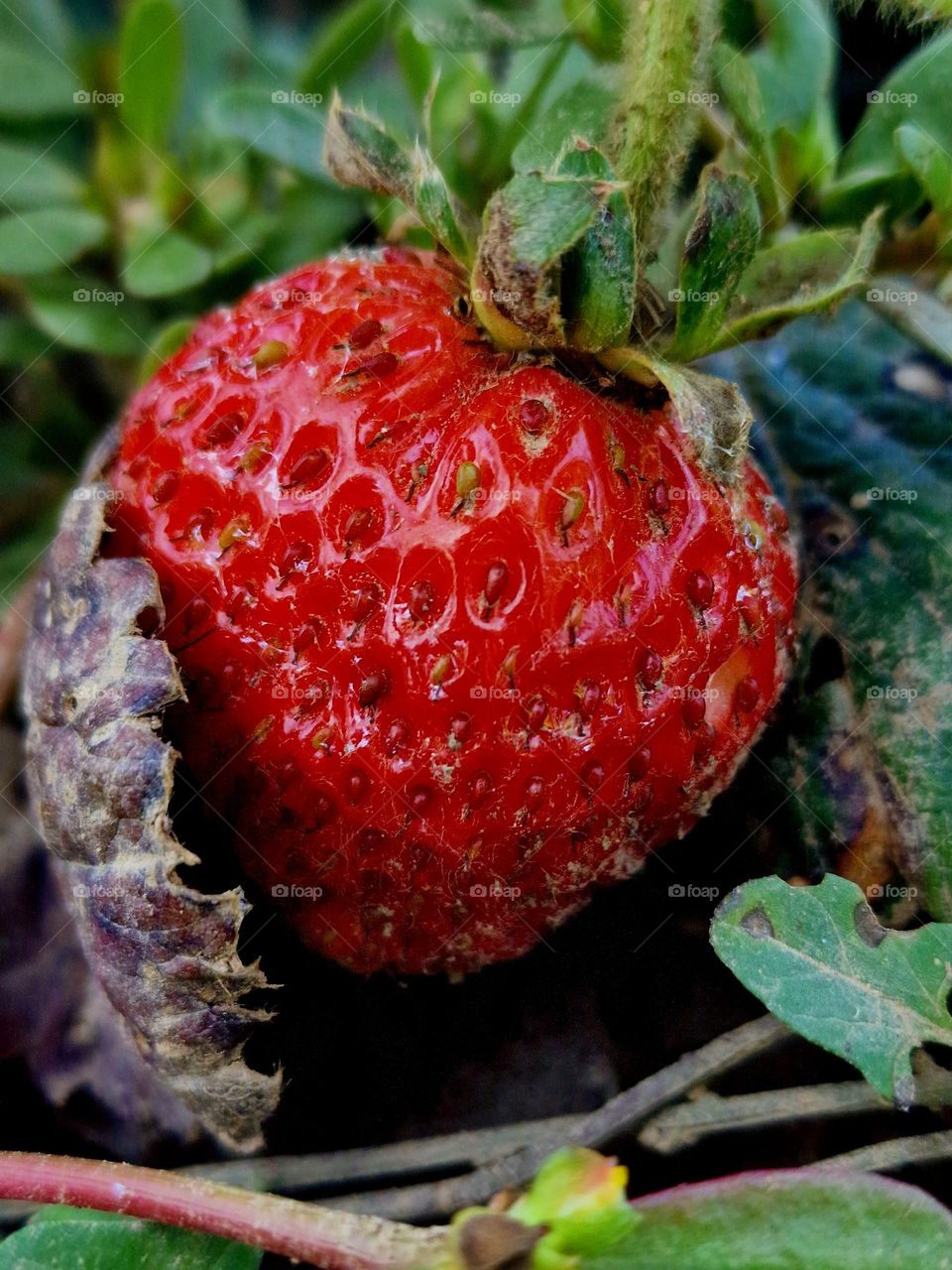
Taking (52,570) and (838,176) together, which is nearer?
(52,570)

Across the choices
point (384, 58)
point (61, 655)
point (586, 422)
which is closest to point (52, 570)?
point (61, 655)

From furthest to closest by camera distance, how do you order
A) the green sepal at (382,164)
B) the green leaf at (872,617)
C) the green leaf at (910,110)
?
the green leaf at (910,110) < the green leaf at (872,617) < the green sepal at (382,164)

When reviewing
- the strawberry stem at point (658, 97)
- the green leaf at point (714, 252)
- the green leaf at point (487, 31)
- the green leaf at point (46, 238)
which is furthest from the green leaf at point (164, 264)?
the green leaf at point (714, 252)

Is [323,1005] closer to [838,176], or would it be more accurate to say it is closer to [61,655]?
[61,655]

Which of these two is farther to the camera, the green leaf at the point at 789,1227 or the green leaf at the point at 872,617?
the green leaf at the point at 872,617

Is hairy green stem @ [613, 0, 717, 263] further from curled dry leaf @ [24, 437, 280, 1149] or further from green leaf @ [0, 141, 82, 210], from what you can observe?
green leaf @ [0, 141, 82, 210]

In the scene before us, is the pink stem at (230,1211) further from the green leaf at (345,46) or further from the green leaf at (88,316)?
the green leaf at (345,46)
